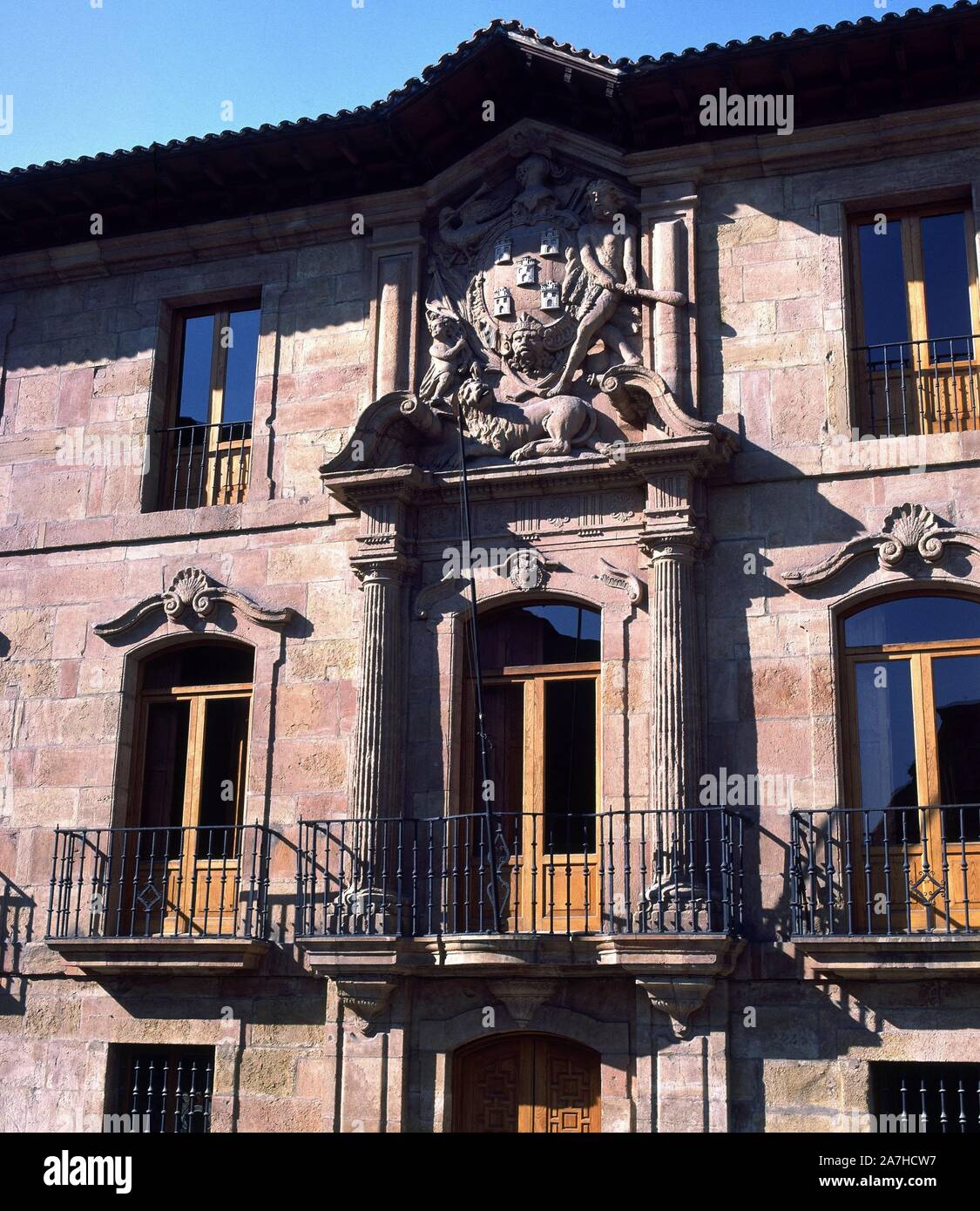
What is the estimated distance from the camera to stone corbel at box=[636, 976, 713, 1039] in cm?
1206

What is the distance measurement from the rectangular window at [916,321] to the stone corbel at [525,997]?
17.3ft

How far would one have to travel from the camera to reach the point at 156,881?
14.5 m

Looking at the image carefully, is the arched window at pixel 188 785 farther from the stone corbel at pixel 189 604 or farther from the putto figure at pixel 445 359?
the putto figure at pixel 445 359

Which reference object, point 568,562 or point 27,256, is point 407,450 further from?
point 27,256

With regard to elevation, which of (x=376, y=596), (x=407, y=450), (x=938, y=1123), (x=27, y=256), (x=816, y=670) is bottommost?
(x=938, y=1123)

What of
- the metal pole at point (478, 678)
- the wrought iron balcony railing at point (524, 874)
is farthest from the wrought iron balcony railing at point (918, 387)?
the wrought iron balcony railing at point (524, 874)

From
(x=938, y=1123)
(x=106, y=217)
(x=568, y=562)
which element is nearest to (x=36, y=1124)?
(x=568, y=562)

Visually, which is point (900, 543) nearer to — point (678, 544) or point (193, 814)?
point (678, 544)

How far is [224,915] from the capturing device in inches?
559

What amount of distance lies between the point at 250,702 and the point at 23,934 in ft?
9.70

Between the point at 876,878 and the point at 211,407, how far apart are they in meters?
7.82

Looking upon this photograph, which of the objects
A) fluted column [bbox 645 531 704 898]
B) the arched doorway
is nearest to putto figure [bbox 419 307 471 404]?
fluted column [bbox 645 531 704 898]

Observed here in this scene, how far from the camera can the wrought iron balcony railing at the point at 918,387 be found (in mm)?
13312

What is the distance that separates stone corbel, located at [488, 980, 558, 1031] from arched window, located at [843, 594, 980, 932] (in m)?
2.54
